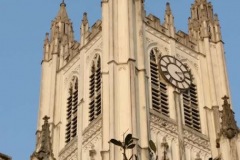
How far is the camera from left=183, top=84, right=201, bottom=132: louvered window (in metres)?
38.1

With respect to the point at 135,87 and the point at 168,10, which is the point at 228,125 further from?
the point at 168,10

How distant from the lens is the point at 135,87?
116 feet

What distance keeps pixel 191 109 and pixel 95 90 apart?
5.02 metres

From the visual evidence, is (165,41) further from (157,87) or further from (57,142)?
(57,142)

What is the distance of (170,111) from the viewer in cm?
3731

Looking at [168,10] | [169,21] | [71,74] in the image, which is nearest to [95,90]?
[71,74]

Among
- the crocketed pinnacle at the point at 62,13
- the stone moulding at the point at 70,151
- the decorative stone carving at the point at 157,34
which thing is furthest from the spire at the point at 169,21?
the stone moulding at the point at 70,151

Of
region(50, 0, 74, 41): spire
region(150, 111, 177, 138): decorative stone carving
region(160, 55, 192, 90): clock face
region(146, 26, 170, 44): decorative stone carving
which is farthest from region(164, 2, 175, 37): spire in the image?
region(150, 111, 177, 138): decorative stone carving

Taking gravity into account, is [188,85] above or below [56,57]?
below

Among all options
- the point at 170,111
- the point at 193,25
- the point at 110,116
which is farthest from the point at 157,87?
the point at 193,25

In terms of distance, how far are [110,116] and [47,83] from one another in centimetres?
923

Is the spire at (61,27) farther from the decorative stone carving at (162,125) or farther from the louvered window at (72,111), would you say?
the decorative stone carving at (162,125)

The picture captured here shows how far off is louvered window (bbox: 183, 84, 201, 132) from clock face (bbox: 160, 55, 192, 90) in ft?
1.42

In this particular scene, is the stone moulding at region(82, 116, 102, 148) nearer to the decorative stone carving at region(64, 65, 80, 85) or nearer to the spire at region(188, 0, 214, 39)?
the decorative stone carving at region(64, 65, 80, 85)
